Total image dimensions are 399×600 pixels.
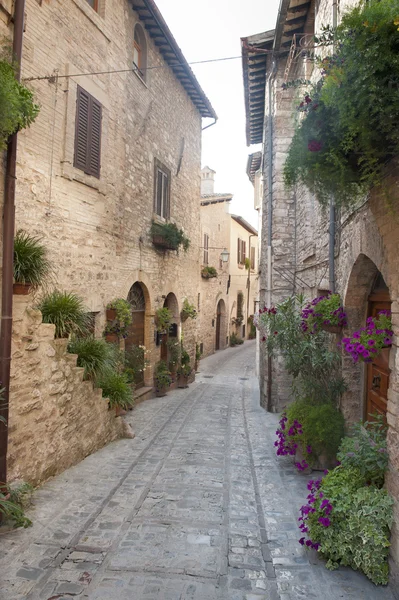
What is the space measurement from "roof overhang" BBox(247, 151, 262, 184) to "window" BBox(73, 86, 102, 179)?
33.9 feet

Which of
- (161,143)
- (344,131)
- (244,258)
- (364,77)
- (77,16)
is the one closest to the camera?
(364,77)

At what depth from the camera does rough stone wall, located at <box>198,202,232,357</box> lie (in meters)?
21.4

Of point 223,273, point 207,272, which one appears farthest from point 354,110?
point 223,273

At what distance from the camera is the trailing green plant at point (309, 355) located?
5.83 metres

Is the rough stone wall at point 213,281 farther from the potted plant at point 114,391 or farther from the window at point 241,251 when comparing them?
the potted plant at point 114,391

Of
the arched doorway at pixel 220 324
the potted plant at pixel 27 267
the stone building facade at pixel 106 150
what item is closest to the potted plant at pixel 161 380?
the stone building facade at pixel 106 150

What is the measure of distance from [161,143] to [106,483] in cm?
939

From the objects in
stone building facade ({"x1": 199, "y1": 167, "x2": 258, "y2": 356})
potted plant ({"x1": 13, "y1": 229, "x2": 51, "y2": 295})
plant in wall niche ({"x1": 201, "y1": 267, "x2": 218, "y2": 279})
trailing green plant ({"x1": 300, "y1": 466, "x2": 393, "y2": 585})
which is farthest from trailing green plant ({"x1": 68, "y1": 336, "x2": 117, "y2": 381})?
plant in wall niche ({"x1": 201, "y1": 267, "x2": 218, "y2": 279})

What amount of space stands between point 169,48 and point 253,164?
804cm

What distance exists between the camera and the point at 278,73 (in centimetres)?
988

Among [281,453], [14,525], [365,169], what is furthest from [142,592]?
[365,169]

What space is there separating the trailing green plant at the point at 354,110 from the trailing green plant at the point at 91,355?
13.3 ft

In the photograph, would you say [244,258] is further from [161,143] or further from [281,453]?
[281,453]

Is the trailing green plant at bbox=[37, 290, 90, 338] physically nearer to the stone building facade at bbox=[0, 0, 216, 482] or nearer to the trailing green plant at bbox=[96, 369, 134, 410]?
the stone building facade at bbox=[0, 0, 216, 482]
